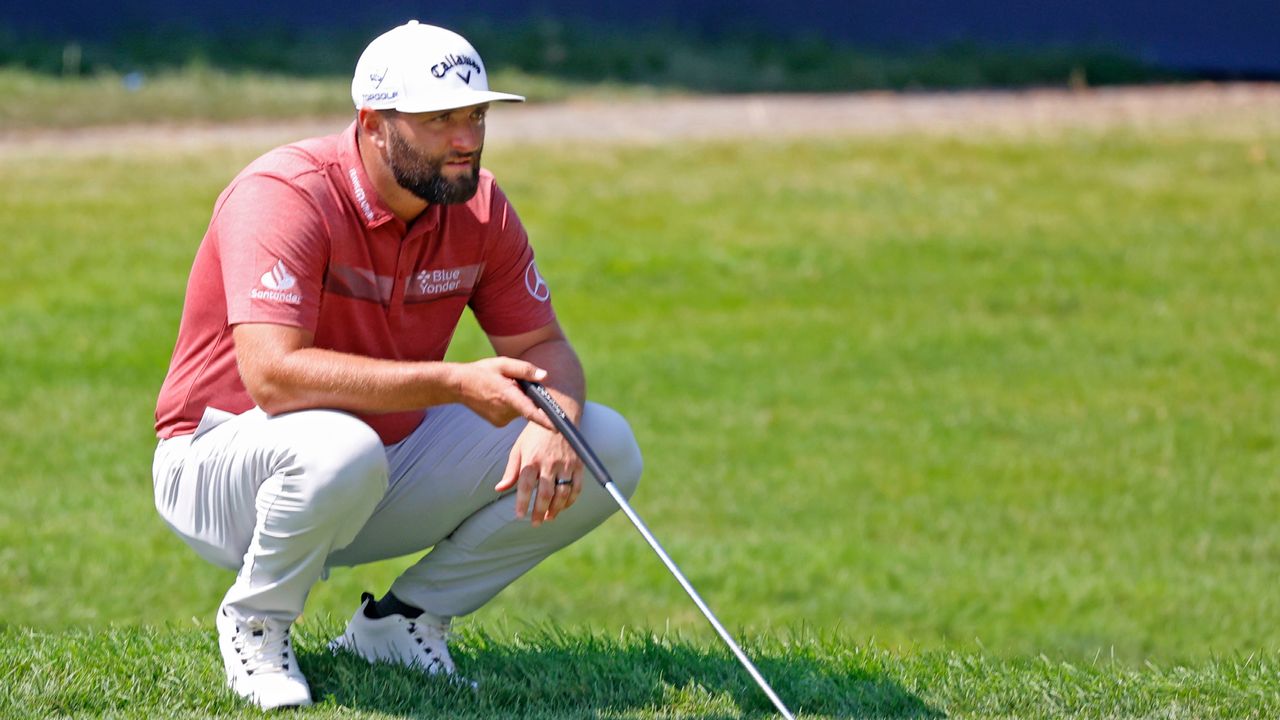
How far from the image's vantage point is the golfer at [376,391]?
378cm

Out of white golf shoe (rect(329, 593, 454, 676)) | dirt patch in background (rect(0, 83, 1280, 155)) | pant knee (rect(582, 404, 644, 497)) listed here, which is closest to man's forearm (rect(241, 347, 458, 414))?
pant knee (rect(582, 404, 644, 497))

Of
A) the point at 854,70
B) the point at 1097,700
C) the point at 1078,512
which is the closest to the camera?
the point at 1097,700

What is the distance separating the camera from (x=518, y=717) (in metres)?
3.87

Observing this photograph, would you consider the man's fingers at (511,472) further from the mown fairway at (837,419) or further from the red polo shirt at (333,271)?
the mown fairway at (837,419)

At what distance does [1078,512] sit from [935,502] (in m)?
0.61

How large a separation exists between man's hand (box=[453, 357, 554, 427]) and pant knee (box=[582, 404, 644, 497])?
14.2 inches

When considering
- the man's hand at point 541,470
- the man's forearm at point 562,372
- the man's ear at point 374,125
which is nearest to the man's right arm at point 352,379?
the man's hand at point 541,470

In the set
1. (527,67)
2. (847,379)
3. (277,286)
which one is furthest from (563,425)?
(527,67)

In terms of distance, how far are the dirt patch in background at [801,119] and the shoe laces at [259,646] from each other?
9.85 m

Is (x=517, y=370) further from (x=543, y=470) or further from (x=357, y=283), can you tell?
(x=357, y=283)

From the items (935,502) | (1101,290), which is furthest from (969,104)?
(935,502)

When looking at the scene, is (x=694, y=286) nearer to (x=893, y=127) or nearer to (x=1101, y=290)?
(x=1101, y=290)

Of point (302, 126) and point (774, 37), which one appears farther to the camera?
point (774, 37)

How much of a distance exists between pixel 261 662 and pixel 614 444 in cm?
95
